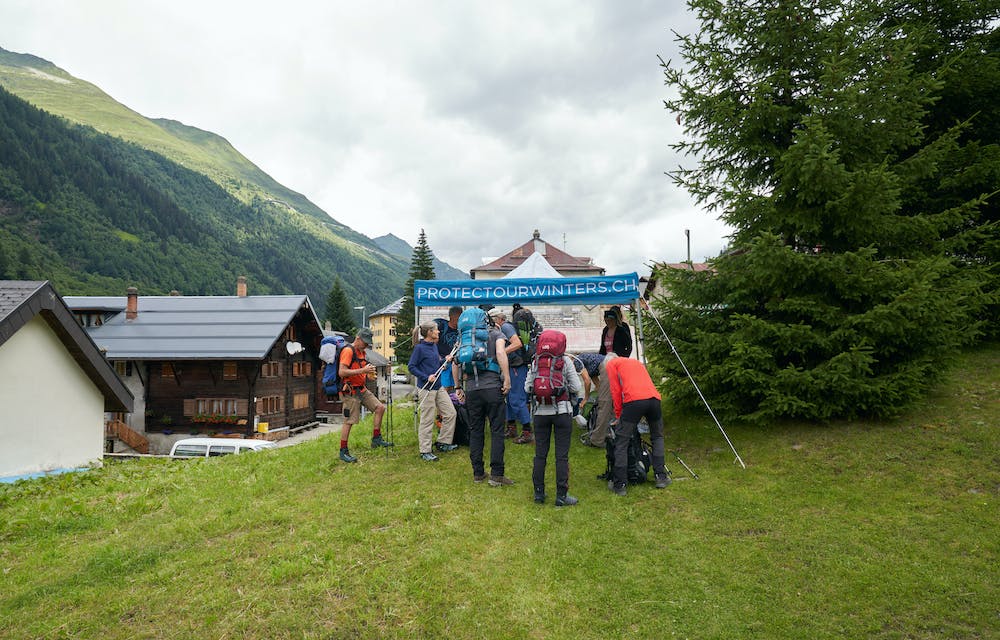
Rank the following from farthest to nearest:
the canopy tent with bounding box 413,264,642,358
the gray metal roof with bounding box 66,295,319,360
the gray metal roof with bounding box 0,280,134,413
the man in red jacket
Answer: the gray metal roof with bounding box 66,295,319,360
the gray metal roof with bounding box 0,280,134,413
the canopy tent with bounding box 413,264,642,358
the man in red jacket

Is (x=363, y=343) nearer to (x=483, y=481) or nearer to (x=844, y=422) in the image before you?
(x=483, y=481)

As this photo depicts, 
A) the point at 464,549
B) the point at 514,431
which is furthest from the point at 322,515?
the point at 514,431

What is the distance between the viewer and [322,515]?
249 inches

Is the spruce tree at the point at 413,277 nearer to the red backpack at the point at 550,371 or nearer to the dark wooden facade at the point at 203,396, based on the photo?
the dark wooden facade at the point at 203,396

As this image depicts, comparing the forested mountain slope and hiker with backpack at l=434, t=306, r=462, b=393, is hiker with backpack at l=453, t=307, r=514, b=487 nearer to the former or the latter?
hiker with backpack at l=434, t=306, r=462, b=393

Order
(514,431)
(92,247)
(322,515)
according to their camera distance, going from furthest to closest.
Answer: (92,247), (514,431), (322,515)

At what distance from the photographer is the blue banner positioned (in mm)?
9828

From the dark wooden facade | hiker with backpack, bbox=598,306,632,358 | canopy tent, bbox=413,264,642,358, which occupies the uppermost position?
canopy tent, bbox=413,264,642,358

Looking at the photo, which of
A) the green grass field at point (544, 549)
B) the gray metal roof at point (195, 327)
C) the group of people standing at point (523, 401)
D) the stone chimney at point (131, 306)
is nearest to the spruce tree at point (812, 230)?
the green grass field at point (544, 549)

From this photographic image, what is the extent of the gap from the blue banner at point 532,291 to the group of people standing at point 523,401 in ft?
2.31

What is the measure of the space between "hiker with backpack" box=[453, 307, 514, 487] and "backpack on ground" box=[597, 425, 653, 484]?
137 cm

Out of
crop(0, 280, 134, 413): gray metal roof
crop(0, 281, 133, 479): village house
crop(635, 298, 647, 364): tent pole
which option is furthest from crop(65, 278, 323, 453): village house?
crop(635, 298, 647, 364): tent pole

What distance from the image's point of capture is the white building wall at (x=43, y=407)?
12.4 m

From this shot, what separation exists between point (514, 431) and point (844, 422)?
17.4 ft
